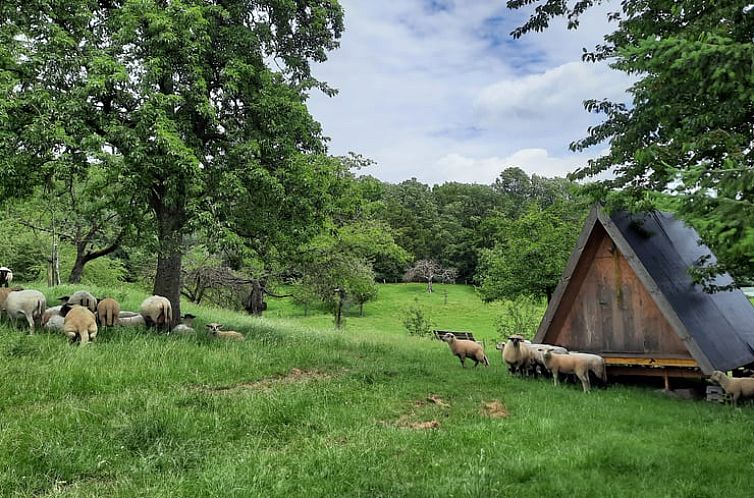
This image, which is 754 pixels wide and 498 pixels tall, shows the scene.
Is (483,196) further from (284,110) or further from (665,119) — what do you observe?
(665,119)

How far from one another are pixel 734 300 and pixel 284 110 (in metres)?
13.5

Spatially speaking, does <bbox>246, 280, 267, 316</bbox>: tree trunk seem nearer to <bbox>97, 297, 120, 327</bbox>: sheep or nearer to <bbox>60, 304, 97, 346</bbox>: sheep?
<bbox>97, 297, 120, 327</bbox>: sheep

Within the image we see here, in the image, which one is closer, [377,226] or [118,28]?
[118,28]

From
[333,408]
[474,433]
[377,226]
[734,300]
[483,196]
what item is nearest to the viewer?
[474,433]

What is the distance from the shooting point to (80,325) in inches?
416

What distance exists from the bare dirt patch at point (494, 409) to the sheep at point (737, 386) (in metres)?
4.40

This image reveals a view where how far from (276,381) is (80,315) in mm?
4625

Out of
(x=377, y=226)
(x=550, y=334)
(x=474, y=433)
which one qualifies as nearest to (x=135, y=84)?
(x=474, y=433)

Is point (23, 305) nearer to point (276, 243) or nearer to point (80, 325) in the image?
point (80, 325)

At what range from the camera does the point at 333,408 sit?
789cm

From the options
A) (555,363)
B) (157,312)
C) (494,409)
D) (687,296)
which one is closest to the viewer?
(494,409)

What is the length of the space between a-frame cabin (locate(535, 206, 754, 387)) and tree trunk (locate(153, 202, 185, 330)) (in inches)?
373

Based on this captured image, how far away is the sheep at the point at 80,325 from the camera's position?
1044cm

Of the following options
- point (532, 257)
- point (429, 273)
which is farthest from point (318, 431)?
point (429, 273)
